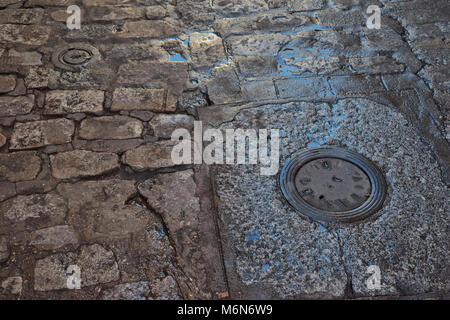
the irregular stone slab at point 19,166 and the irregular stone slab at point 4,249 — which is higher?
the irregular stone slab at point 19,166

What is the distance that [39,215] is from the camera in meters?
2.77

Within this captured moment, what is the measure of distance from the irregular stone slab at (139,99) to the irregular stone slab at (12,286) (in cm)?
160

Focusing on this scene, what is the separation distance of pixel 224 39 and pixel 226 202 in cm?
218

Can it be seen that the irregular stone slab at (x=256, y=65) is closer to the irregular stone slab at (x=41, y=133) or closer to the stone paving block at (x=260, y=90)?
the stone paving block at (x=260, y=90)

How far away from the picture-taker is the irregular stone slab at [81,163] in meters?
3.03

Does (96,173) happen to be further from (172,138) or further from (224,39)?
(224,39)

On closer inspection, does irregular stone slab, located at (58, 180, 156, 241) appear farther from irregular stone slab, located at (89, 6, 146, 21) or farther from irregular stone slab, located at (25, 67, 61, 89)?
irregular stone slab, located at (89, 6, 146, 21)

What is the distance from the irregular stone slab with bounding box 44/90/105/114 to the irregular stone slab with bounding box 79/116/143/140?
6.0 inches

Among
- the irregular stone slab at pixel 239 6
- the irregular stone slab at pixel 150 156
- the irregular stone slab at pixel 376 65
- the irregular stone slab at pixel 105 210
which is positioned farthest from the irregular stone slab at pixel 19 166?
the irregular stone slab at pixel 376 65

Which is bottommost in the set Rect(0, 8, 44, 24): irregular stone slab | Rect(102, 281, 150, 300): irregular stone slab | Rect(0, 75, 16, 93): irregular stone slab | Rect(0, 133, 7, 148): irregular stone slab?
Rect(102, 281, 150, 300): irregular stone slab

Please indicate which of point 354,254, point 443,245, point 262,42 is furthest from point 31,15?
point 443,245

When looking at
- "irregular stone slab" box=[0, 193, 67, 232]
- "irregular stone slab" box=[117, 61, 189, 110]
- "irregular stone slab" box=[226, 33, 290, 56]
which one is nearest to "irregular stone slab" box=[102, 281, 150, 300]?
"irregular stone slab" box=[0, 193, 67, 232]

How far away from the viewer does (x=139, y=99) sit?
3.64m

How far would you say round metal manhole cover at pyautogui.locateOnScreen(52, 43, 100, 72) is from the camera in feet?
13.1
